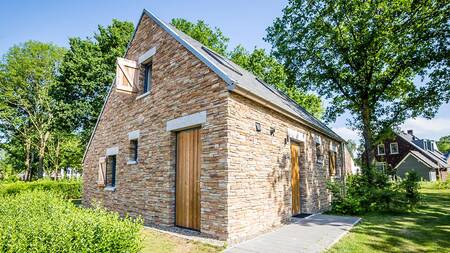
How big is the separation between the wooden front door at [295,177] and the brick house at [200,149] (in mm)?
36

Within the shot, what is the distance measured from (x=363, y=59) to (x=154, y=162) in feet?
46.2

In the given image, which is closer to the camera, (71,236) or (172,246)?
(71,236)

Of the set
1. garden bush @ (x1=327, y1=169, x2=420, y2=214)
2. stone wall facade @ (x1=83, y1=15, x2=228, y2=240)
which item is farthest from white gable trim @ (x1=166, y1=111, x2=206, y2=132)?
garden bush @ (x1=327, y1=169, x2=420, y2=214)

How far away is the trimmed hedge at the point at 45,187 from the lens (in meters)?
17.4

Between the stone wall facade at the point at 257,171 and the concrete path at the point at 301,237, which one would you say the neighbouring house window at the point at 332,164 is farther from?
the concrete path at the point at 301,237

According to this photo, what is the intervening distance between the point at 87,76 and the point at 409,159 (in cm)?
4030

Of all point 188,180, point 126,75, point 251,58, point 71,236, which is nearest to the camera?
point 71,236

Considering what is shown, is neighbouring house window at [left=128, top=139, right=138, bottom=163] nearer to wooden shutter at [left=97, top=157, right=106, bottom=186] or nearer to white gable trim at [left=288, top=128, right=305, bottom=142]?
wooden shutter at [left=97, top=157, right=106, bottom=186]

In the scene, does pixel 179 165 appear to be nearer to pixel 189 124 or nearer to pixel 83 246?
pixel 189 124

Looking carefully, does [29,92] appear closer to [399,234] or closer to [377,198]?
[377,198]

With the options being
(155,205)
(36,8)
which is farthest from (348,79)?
(36,8)

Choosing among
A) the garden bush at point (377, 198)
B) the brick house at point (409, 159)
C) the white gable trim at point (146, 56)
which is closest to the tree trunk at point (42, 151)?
the white gable trim at point (146, 56)

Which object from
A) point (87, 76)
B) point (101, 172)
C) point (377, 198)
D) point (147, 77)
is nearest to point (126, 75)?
point (147, 77)

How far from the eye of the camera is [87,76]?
928 inches
